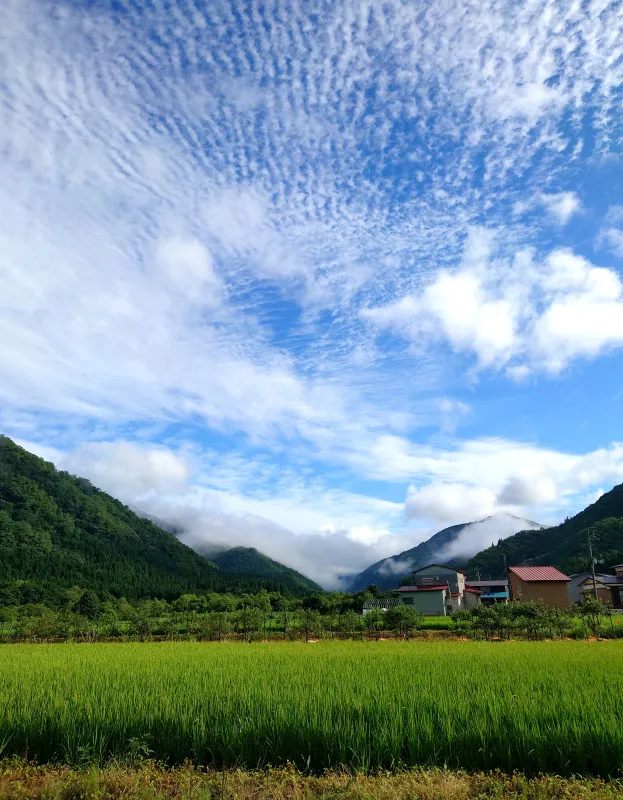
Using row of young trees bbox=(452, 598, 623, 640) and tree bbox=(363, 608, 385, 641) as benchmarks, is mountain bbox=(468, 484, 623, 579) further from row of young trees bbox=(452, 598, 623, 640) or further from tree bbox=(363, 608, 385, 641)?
tree bbox=(363, 608, 385, 641)

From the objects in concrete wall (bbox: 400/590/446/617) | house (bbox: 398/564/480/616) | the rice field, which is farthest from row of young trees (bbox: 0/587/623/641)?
the rice field

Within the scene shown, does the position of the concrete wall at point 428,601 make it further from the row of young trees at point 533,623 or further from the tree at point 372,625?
the row of young trees at point 533,623

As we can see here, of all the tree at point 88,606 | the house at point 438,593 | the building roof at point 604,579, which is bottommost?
the tree at point 88,606

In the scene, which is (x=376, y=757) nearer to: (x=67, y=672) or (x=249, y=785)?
(x=249, y=785)

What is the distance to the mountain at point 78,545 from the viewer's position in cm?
7762

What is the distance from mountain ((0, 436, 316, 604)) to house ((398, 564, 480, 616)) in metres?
42.4

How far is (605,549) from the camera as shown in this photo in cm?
7038

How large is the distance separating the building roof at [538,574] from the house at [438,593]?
7109 millimetres

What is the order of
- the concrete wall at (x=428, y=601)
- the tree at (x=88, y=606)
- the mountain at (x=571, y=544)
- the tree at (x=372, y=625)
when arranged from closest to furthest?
the tree at (x=372, y=625) < the concrete wall at (x=428, y=601) < the tree at (x=88, y=606) < the mountain at (x=571, y=544)

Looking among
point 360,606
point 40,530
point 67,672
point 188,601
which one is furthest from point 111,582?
point 67,672

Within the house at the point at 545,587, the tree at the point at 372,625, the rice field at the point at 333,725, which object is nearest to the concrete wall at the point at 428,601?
the house at the point at 545,587

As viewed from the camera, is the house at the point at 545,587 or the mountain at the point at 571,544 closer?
the house at the point at 545,587

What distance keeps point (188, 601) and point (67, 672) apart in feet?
162

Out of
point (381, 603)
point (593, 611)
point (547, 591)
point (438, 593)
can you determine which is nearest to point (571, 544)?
point (381, 603)
